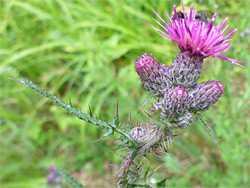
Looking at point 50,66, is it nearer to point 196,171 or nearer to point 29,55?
point 29,55

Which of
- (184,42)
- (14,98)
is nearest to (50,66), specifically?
(14,98)

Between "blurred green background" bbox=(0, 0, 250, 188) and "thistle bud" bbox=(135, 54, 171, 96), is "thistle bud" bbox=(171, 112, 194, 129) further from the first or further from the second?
"blurred green background" bbox=(0, 0, 250, 188)

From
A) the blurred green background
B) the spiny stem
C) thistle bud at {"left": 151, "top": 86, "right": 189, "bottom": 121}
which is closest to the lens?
the spiny stem

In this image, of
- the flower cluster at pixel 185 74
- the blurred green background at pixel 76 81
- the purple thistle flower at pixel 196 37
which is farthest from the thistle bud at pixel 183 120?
the blurred green background at pixel 76 81

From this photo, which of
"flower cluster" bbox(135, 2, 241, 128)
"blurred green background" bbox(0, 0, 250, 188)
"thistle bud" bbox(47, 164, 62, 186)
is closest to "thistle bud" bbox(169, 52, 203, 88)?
"flower cluster" bbox(135, 2, 241, 128)

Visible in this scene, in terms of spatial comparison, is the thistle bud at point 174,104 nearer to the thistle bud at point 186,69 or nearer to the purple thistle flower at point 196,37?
the thistle bud at point 186,69

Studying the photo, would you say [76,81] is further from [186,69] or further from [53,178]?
[186,69]
